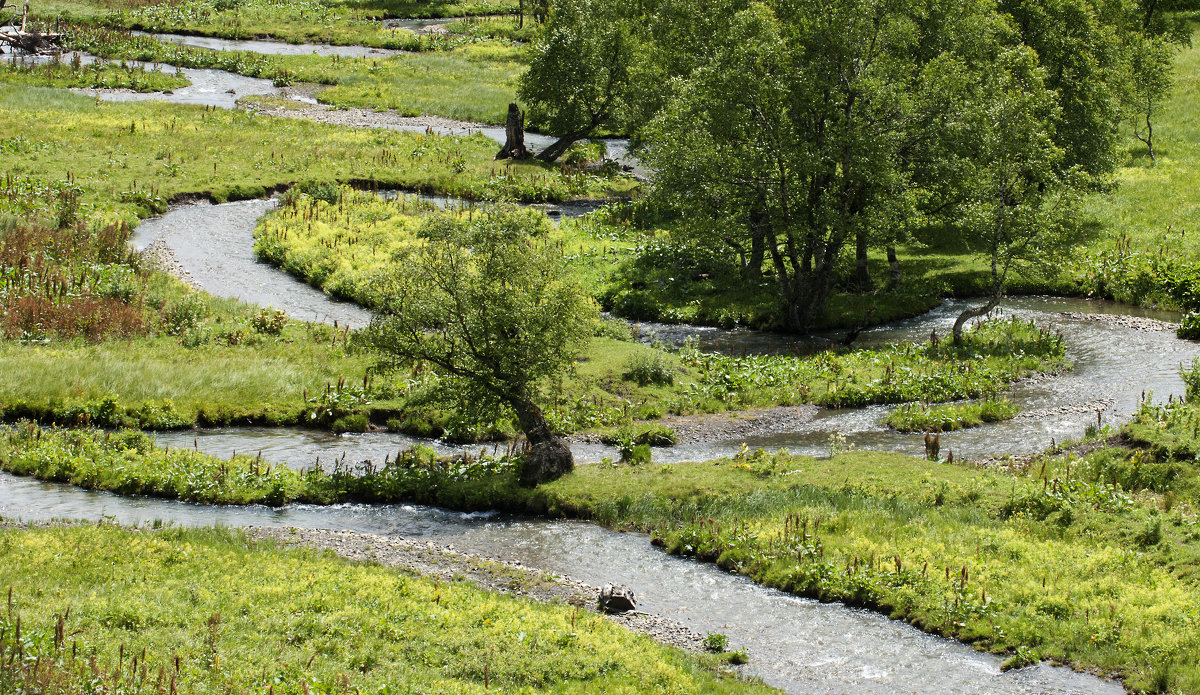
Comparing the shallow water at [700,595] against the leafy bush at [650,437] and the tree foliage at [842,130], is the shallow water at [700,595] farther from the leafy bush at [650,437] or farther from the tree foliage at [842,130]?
the tree foliage at [842,130]

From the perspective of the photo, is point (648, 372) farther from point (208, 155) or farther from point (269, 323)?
point (208, 155)

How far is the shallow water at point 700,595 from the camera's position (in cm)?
2152

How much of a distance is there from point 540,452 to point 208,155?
1819 inches

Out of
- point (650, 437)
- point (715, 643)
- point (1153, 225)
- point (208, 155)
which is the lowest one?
point (650, 437)

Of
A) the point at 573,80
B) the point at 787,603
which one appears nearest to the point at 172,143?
the point at 573,80

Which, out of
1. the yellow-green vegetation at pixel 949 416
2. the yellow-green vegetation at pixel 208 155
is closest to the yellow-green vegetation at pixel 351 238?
the yellow-green vegetation at pixel 208 155

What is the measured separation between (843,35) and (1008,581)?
87.7ft

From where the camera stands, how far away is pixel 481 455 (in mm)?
33531

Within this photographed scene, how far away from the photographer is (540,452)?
31.5 meters

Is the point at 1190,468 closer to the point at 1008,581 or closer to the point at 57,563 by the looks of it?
the point at 1008,581

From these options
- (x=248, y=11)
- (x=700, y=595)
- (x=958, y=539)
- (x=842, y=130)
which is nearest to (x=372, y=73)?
(x=248, y=11)

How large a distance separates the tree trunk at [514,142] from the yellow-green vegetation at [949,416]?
41699 mm

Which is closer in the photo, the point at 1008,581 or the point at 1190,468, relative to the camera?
the point at 1008,581

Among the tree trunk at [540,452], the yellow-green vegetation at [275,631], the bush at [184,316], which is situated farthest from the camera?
the bush at [184,316]
